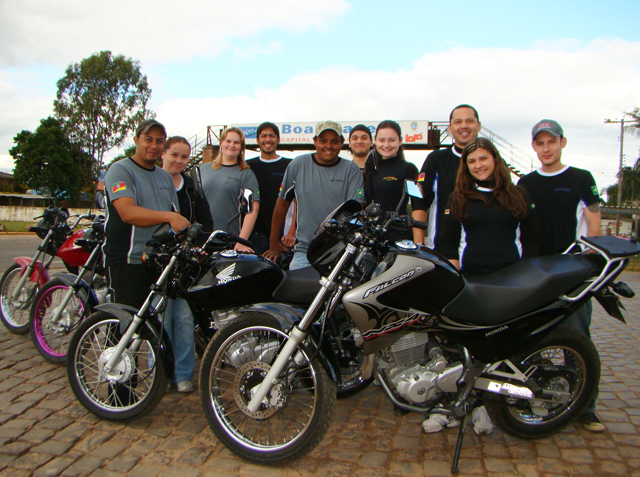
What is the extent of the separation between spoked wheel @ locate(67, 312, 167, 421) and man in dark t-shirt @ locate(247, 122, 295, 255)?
202 cm

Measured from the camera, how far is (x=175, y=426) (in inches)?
117

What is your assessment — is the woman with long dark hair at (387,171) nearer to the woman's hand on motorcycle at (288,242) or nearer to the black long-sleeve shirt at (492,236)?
the woman's hand on motorcycle at (288,242)

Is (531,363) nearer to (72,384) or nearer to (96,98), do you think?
(72,384)

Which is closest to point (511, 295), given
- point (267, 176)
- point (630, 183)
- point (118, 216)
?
point (118, 216)

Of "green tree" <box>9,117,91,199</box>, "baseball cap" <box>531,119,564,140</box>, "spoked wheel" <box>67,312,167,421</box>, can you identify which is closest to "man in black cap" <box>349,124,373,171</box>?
"baseball cap" <box>531,119,564,140</box>

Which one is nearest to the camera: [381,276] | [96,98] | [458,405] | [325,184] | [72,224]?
[381,276]

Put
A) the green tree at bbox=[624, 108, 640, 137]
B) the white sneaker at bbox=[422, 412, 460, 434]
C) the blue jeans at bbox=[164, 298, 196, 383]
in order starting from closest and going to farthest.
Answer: the white sneaker at bbox=[422, 412, 460, 434] < the blue jeans at bbox=[164, 298, 196, 383] < the green tree at bbox=[624, 108, 640, 137]

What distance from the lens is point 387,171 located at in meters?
4.14

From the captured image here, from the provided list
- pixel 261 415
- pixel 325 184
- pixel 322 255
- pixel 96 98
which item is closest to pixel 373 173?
pixel 325 184

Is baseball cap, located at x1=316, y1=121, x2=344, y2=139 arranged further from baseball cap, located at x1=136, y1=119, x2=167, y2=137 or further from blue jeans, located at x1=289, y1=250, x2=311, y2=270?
baseball cap, located at x1=136, y1=119, x2=167, y2=137

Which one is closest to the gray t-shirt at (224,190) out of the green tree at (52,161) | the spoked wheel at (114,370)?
the spoked wheel at (114,370)

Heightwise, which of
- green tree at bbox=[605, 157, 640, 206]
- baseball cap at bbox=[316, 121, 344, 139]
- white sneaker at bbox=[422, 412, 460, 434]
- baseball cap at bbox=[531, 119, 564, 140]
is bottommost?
green tree at bbox=[605, 157, 640, 206]

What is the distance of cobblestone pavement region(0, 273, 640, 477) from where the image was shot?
8.27ft

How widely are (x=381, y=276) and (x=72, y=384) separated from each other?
2128 mm
